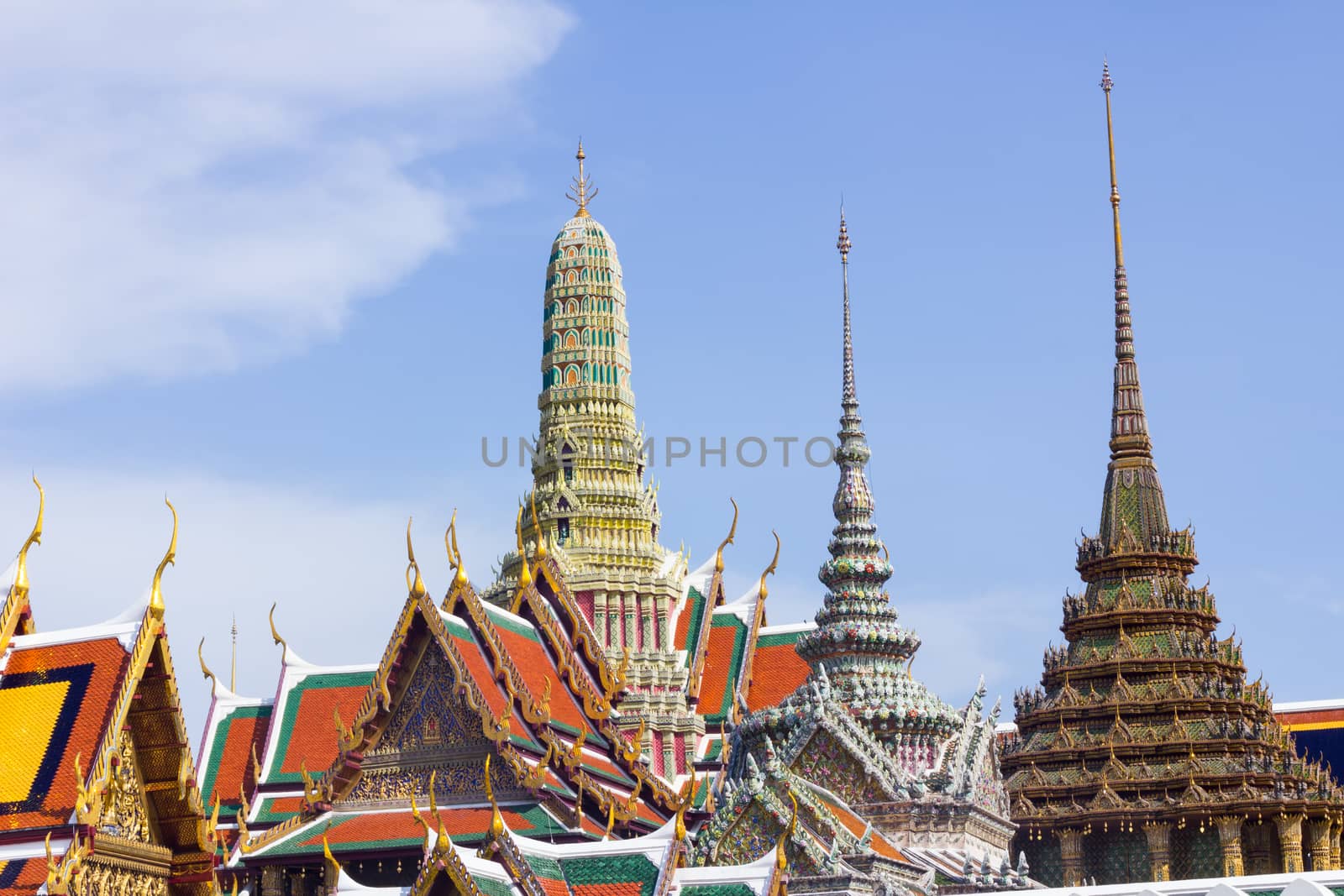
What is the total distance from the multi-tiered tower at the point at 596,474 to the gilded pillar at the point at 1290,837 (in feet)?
31.0

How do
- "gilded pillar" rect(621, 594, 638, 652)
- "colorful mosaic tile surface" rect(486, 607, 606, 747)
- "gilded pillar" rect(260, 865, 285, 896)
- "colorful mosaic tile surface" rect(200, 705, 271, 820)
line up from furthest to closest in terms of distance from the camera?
"gilded pillar" rect(621, 594, 638, 652), "colorful mosaic tile surface" rect(200, 705, 271, 820), "colorful mosaic tile surface" rect(486, 607, 606, 747), "gilded pillar" rect(260, 865, 285, 896)

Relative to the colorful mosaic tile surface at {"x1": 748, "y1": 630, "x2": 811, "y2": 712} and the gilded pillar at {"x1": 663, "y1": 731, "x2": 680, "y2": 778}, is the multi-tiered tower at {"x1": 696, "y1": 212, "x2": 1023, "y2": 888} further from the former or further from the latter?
the colorful mosaic tile surface at {"x1": 748, "y1": 630, "x2": 811, "y2": 712}

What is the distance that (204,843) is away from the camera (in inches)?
695

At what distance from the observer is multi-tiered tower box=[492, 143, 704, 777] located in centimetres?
3919

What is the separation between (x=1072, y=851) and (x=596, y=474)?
10318 mm

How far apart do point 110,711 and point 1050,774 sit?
915 inches

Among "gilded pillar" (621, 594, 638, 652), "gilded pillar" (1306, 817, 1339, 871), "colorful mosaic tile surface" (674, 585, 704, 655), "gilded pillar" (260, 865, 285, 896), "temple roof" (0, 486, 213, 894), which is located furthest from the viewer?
"colorful mosaic tile surface" (674, 585, 704, 655)

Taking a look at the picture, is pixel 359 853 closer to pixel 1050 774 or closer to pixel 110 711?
pixel 1050 774

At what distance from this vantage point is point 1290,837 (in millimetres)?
35969

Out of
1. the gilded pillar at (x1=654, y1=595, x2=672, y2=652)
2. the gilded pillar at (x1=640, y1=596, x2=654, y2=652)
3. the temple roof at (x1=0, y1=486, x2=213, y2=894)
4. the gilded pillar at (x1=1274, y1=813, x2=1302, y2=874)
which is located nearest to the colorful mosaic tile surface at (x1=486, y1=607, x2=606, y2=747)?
the gilded pillar at (x1=640, y1=596, x2=654, y2=652)

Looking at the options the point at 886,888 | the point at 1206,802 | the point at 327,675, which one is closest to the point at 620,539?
the point at 327,675

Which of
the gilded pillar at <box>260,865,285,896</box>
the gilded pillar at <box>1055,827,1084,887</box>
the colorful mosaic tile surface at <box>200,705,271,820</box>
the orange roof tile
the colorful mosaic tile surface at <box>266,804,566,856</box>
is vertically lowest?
the gilded pillar at <box>260,865,285,896</box>

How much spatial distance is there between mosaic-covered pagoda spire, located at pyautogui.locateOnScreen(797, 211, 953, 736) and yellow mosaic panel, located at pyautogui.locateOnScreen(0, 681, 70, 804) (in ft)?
46.2

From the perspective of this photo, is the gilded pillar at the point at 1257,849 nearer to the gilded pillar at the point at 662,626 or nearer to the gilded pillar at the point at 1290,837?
the gilded pillar at the point at 1290,837
